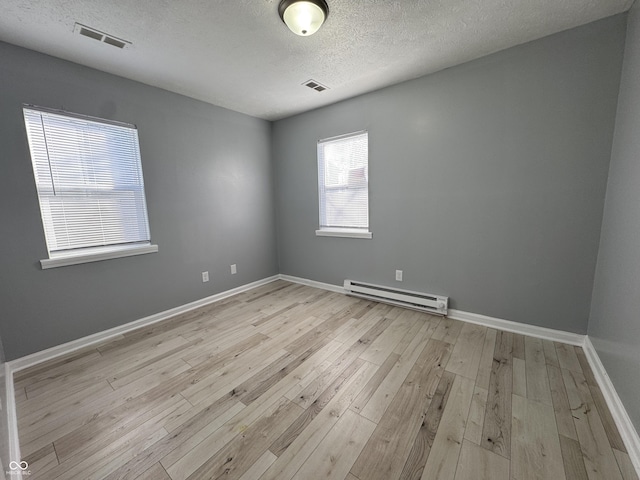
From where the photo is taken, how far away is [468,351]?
2.06m

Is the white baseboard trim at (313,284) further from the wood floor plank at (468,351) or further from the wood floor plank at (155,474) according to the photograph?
the wood floor plank at (155,474)

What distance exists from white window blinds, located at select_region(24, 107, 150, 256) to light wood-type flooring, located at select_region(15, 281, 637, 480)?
1.05 meters

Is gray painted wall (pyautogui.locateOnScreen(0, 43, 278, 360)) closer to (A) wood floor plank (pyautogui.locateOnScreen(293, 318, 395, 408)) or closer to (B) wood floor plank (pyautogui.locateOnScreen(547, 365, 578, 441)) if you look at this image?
(A) wood floor plank (pyautogui.locateOnScreen(293, 318, 395, 408))

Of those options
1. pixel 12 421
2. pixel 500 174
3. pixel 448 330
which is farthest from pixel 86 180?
pixel 500 174

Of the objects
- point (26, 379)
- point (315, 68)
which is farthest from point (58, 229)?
point (315, 68)

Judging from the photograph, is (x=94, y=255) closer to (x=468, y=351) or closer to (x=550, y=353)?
(x=468, y=351)

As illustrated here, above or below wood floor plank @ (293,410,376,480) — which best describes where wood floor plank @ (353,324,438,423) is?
above

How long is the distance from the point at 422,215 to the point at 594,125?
1403 millimetres

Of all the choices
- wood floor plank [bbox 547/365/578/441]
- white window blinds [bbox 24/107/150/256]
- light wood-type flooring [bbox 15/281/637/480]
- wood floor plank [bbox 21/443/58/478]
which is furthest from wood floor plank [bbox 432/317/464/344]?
white window blinds [bbox 24/107/150/256]

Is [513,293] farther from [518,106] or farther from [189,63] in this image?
[189,63]

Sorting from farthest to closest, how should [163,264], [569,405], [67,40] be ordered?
[163,264] → [67,40] → [569,405]

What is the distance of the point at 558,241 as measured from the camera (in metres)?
2.07

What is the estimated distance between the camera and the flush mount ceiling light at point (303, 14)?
1.50 metres

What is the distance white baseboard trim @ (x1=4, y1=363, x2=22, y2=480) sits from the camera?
4.03 feet
